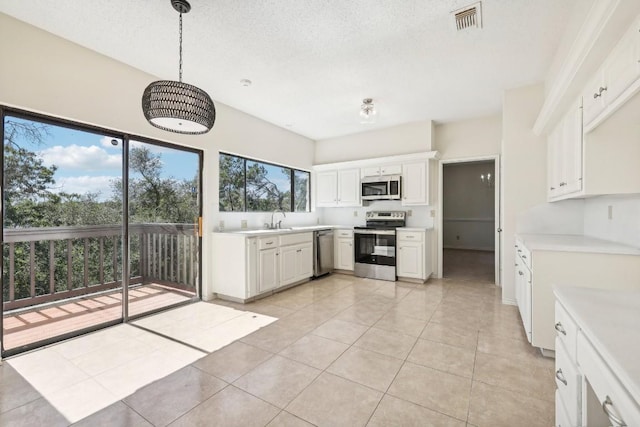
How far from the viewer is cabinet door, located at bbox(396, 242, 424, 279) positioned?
4.70 m

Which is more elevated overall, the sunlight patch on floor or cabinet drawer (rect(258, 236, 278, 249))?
cabinet drawer (rect(258, 236, 278, 249))

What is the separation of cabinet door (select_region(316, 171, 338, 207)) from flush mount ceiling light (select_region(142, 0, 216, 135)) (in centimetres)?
386

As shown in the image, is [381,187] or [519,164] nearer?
[519,164]

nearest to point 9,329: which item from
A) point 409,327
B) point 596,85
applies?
point 409,327

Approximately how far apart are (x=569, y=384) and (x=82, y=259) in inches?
148

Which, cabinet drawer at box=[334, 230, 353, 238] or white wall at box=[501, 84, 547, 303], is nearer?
white wall at box=[501, 84, 547, 303]

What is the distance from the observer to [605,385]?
789 mm

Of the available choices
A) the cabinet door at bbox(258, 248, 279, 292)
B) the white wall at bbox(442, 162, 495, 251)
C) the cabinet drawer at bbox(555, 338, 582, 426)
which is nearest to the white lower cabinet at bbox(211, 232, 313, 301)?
the cabinet door at bbox(258, 248, 279, 292)

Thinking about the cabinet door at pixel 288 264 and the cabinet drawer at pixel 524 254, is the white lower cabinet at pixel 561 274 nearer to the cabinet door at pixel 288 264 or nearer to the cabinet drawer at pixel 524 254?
the cabinet drawer at pixel 524 254

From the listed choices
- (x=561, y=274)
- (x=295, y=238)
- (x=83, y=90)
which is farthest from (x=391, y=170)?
(x=83, y=90)

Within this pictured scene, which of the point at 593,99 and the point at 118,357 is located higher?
the point at 593,99

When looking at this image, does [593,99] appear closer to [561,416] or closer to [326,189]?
[561,416]

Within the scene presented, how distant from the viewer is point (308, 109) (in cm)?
439

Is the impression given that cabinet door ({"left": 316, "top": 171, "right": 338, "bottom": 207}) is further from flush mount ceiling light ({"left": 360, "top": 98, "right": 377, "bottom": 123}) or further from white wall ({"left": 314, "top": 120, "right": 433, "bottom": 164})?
flush mount ceiling light ({"left": 360, "top": 98, "right": 377, "bottom": 123})
